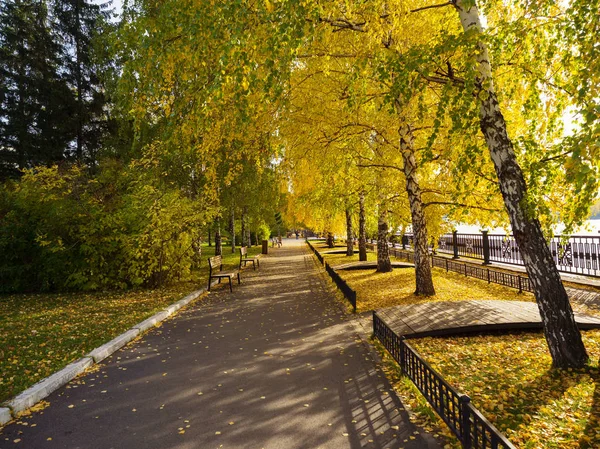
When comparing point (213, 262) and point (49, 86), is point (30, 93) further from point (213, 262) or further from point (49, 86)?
point (213, 262)

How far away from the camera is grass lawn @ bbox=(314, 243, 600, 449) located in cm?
350

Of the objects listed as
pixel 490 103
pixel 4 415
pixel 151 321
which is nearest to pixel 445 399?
pixel 490 103

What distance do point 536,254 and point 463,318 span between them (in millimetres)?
2539

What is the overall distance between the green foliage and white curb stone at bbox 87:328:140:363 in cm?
531

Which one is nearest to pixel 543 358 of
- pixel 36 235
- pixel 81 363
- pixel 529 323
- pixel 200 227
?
pixel 529 323

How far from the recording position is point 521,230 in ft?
16.0

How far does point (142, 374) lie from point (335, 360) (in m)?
2.72

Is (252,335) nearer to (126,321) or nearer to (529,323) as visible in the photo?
(126,321)

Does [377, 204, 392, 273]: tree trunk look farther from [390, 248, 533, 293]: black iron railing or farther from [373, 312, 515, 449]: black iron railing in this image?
[373, 312, 515, 449]: black iron railing

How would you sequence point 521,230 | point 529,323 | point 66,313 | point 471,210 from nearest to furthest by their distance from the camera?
point 521,230
point 529,323
point 66,313
point 471,210

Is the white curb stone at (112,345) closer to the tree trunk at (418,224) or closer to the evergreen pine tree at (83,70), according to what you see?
the tree trunk at (418,224)

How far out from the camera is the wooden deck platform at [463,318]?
6457 mm

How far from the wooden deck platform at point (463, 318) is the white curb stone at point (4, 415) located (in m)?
5.24

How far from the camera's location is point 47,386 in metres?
4.58
